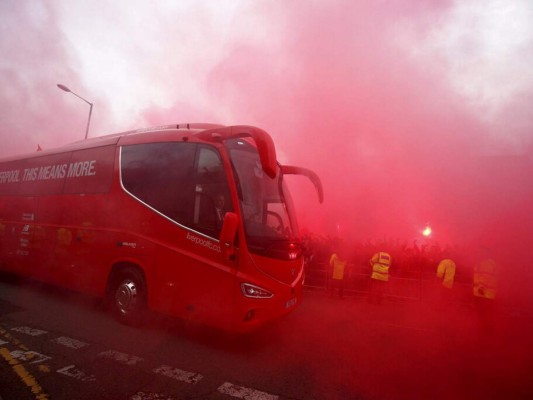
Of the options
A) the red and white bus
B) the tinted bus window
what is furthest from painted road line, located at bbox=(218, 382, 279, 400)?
the tinted bus window

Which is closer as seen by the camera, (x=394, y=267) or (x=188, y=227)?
(x=188, y=227)

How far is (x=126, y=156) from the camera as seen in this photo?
486cm

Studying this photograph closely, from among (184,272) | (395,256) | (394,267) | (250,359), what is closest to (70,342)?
(184,272)

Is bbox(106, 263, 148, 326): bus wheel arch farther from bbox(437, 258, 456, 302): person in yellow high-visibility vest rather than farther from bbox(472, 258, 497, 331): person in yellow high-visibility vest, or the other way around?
bbox(472, 258, 497, 331): person in yellow high-visibility vest

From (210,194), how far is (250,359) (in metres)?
1.98

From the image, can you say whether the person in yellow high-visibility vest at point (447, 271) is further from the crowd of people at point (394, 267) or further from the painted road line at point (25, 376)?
the painted road line at point (25, 376)

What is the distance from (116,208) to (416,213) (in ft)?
45.5

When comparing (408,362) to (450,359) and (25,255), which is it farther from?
(25,255)

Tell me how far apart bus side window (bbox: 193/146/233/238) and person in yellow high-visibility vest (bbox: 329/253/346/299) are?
532 cm

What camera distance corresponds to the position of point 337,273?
8.23 metres

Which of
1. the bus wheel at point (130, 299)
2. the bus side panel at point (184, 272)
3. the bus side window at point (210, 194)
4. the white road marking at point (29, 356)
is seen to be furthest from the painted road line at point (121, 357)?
the bus side window at point (210, 194)

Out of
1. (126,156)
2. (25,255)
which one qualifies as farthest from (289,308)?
(25,255)

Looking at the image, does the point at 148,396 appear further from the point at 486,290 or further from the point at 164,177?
the point at 486,290

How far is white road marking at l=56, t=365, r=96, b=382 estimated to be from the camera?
2.89 meters
